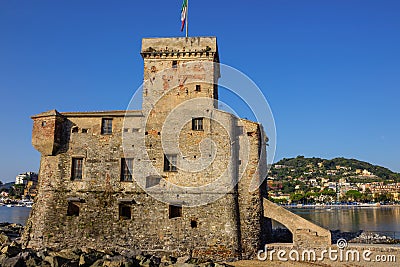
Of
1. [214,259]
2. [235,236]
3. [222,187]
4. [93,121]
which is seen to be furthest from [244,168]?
[93,121]

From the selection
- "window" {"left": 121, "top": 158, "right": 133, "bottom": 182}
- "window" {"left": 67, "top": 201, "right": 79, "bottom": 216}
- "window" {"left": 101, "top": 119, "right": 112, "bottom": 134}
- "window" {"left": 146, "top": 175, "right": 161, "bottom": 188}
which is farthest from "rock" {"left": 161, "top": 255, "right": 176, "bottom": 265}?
"window" {"left": 101, "top": 119, "right": 112, "bottom": 134}

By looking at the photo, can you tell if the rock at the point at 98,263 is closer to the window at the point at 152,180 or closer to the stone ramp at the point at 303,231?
the window at the point at 152,180

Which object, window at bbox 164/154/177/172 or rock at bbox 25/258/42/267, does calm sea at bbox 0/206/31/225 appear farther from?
rock at bbox 25/258/42/267

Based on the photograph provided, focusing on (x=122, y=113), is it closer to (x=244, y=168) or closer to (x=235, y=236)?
(x=244, y=168)

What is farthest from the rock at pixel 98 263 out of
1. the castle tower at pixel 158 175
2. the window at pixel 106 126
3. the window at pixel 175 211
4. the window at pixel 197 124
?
the window at pixel 197 124

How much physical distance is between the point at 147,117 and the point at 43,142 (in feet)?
25.0

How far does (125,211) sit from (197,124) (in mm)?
8134

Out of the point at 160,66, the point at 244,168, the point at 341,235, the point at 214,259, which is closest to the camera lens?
the point at 214,259

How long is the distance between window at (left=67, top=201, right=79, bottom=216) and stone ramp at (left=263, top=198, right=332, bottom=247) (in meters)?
14.0

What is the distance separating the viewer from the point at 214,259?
2408cm

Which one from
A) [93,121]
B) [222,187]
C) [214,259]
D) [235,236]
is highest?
[93,121]

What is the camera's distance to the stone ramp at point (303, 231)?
2414 cm

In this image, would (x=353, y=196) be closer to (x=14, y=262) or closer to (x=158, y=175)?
(x=158, y=175)

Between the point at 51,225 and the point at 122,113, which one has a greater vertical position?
the point at 122,113
